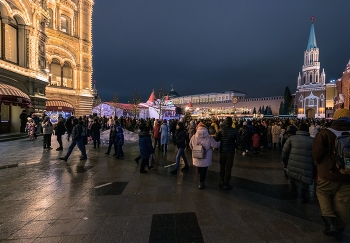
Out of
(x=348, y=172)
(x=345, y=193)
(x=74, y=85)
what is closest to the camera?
(x=348, y=172)

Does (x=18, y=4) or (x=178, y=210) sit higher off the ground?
(x=18, y=4)

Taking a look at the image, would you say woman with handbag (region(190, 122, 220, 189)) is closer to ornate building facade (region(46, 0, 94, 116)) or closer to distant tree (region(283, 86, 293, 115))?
ornate building facade (region(46, 0, 94, 116))

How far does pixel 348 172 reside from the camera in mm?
3105

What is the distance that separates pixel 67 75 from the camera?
30016 millimetres

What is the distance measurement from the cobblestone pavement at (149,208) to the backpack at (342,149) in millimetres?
1255

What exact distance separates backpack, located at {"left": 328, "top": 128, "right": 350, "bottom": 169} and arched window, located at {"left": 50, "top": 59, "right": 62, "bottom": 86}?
30.7m

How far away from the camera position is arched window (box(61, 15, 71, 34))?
2898 cm

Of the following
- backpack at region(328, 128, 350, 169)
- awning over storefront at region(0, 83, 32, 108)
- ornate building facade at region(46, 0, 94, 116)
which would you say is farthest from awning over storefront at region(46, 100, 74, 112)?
backpack at region(328, 128, 350, 169)

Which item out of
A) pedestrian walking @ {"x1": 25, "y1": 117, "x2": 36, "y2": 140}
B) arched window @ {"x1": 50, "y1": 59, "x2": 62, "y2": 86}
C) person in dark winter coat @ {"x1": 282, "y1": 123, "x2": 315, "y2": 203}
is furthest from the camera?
arched window @ {"x1": 50, "y1": 59, "x2": 62, "y2": 86}

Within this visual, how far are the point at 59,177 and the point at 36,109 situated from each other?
48.3 feet

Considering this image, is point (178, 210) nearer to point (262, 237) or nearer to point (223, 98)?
point (262, 237)

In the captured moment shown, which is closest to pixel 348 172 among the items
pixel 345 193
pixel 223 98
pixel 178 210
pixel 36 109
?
pixel 345 193

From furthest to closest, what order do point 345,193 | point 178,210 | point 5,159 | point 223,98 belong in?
point 223,98 → point 5,159 → point 178,210 → point 345,193

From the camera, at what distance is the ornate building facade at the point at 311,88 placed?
76.6m
